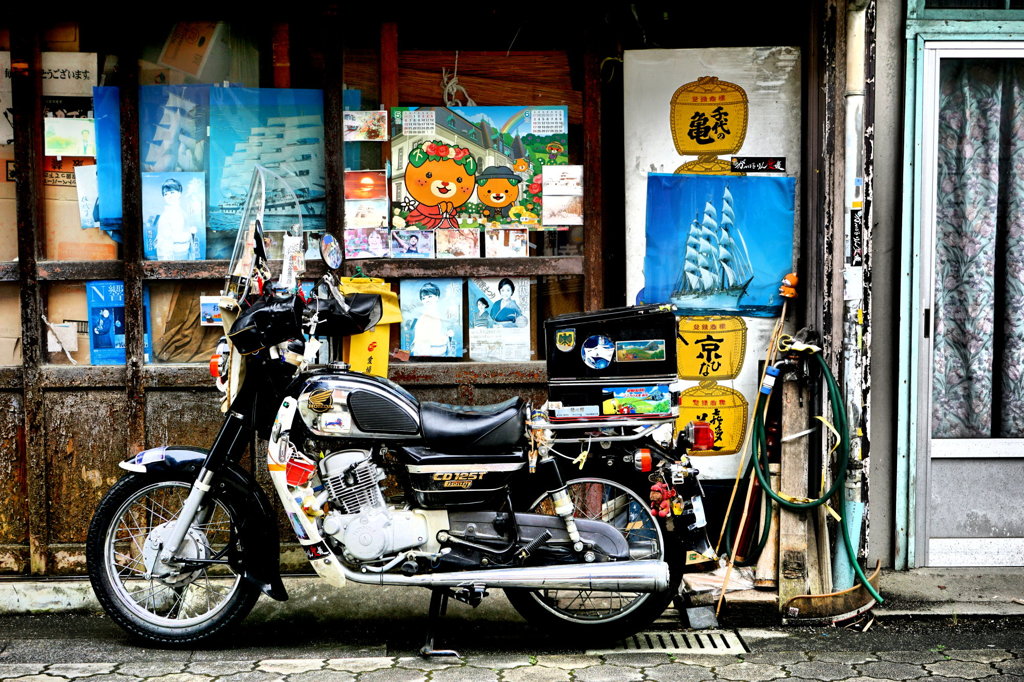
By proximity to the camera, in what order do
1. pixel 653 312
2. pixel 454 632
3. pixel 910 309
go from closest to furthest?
pixel 653 312 → pixel 454 632 → pixel 910 309

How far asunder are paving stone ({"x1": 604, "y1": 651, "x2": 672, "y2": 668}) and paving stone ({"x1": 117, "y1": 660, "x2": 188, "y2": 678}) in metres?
2.04

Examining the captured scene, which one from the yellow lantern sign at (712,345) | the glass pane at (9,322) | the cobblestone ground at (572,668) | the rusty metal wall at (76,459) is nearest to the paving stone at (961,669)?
the cobblestone ground at (572,668)

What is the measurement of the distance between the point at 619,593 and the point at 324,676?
58.7 inches

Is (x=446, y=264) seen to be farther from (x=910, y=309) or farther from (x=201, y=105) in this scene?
(x=910, y=309)

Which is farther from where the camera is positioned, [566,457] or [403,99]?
[403,99]

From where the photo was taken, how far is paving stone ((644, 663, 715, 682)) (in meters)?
4.63

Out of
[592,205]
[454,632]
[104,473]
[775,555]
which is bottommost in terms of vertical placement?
[454,632]

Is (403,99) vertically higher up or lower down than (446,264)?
higher up

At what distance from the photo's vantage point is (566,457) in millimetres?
4961

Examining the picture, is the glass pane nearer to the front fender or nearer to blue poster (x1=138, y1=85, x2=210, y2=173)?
blue poster (x1=138, y1=85, x2=210, y2=173)

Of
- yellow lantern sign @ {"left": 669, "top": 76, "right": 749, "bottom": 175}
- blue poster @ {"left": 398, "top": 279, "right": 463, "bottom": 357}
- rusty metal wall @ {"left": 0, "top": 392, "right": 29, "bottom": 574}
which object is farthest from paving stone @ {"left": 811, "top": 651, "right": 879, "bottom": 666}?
rusty metal wall @ {"left": 0, "top": 392, "right": 29, "bottom": 574}

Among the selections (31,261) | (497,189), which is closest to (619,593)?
(497,189)

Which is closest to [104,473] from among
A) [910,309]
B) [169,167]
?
[169,167]

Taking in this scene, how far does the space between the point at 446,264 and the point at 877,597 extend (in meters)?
3.01
